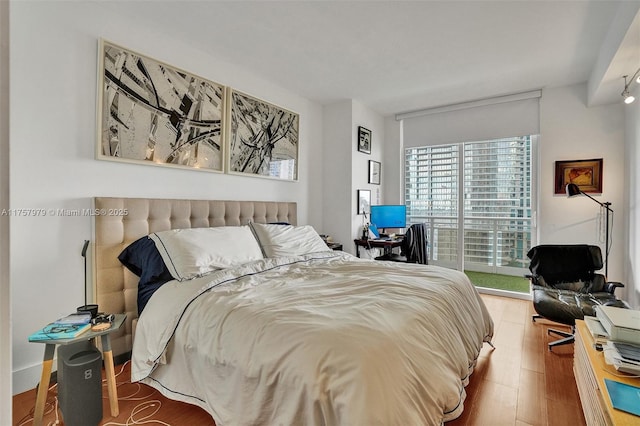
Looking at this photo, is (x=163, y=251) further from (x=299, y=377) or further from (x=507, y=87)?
(x=507, y=87)

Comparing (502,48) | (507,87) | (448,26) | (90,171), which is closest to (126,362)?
(90,171)

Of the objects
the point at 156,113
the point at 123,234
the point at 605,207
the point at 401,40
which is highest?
the point at 401,40

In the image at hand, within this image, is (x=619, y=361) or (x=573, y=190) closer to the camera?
(x=619, y=361)

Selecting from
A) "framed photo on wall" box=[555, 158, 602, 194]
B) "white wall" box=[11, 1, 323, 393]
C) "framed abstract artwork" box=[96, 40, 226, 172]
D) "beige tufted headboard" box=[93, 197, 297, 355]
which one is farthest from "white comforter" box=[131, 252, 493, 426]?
"framed photo on wall" box=[555, 158, 602, 194]

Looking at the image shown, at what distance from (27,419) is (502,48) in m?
4.25

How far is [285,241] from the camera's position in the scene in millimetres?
2826

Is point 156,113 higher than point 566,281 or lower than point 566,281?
higher

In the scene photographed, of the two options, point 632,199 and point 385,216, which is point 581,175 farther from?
point 385,216

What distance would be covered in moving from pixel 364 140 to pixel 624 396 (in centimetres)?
362

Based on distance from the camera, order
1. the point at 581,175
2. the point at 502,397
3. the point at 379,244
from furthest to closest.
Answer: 1. the point at 379,244
2. the point at 581,175
3. the point at 502,397

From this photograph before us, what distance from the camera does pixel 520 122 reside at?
12.8 ft

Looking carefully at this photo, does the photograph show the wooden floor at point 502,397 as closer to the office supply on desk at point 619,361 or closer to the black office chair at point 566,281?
the black office chair at point 566,281

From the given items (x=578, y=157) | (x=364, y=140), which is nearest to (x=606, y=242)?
(x=578, y=157)

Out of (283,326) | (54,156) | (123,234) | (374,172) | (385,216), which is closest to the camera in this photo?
(283,326)
